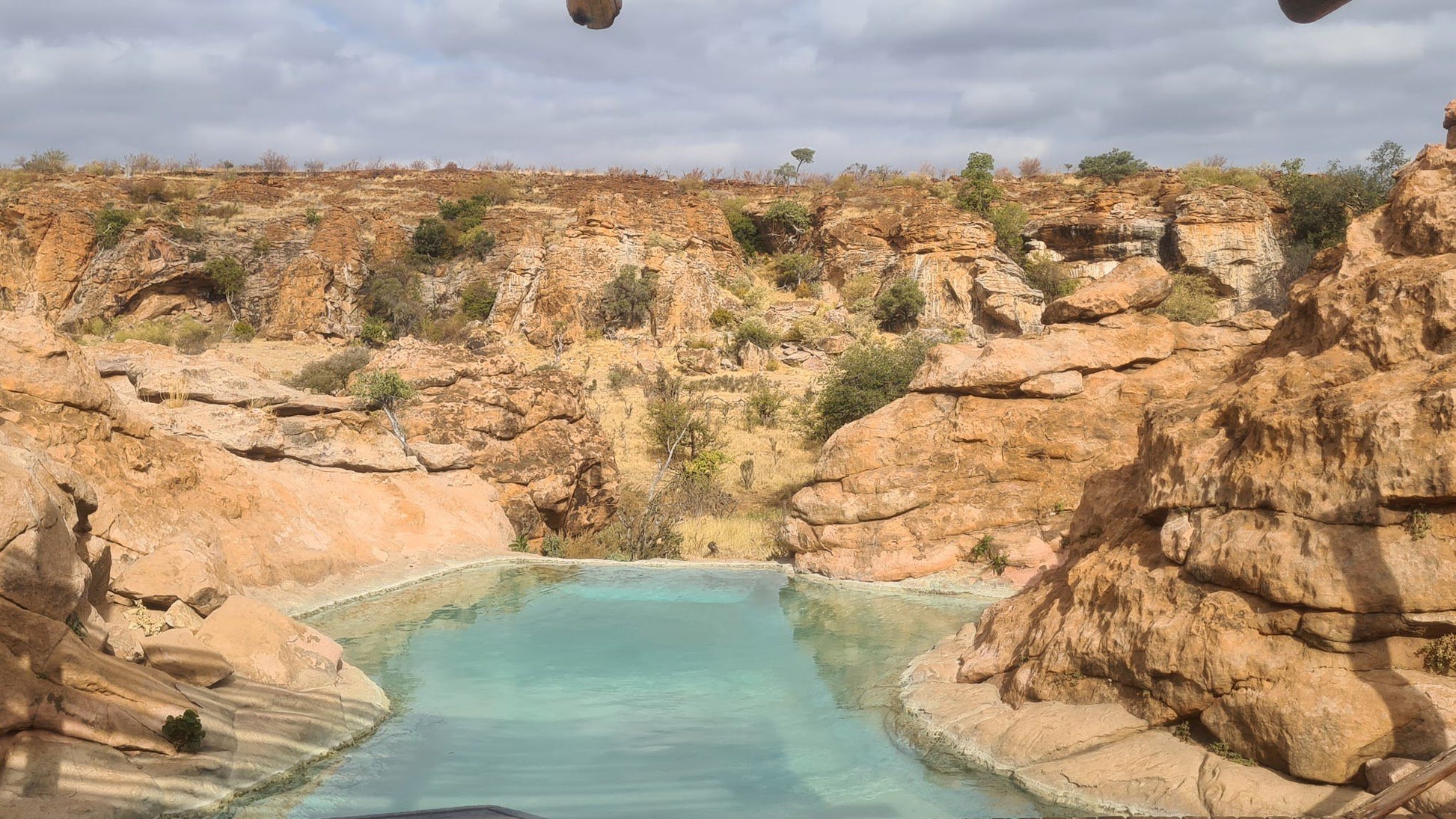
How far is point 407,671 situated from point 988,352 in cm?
713

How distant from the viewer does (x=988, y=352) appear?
11312 millimetres

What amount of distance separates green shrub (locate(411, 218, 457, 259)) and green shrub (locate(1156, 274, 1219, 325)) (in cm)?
2285

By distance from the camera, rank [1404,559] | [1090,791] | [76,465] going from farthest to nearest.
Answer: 1. [76,465]
2. [1090,791]
3. [1404,559]

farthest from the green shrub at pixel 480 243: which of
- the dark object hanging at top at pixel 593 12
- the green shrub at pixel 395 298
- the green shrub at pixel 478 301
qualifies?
the dark object hanging at top at pixel 593 12

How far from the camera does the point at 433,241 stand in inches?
1350

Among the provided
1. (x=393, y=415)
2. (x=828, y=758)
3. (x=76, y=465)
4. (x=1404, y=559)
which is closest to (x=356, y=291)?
(x=393, y=415)

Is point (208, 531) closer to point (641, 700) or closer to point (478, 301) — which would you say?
point (641, 700)

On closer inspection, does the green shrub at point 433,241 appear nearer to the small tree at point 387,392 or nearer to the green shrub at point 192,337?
the green shrub at point 192,337

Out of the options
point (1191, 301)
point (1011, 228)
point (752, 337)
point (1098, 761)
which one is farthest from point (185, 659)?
point (1011, 228)

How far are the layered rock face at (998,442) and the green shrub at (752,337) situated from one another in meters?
15.4

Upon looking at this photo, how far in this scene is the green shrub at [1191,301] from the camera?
80.2ft

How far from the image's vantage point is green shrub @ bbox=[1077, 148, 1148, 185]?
40781mm

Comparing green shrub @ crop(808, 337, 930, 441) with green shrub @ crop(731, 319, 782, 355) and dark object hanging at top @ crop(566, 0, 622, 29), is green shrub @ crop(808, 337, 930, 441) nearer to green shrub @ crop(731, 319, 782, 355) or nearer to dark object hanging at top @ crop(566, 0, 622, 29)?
green shrub @ crop(731, 319, 782, 355)

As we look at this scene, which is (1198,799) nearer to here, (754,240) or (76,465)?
(76,465)
